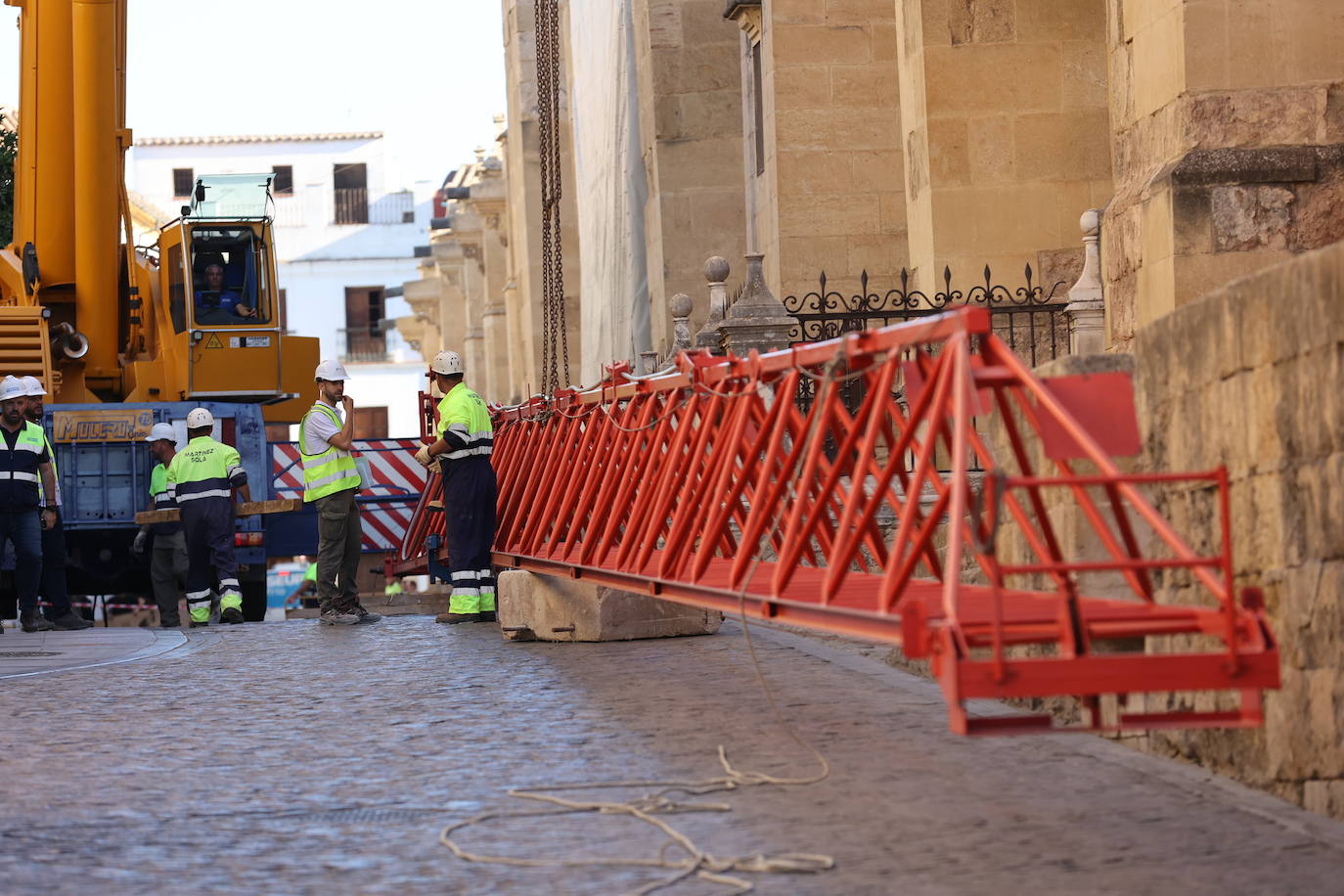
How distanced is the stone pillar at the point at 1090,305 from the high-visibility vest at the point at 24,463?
23.7 ft

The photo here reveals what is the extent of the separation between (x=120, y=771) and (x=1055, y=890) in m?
3.56

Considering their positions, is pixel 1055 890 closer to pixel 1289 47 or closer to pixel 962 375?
pixel 962 375

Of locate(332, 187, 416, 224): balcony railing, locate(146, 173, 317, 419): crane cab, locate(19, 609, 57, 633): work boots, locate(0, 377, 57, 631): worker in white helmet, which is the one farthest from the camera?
locate(332, 187, 416, 224): balcony railing

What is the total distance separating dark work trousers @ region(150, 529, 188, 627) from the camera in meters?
16.4

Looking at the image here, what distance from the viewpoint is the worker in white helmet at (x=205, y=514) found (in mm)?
15688

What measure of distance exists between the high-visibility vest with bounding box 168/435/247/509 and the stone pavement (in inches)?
211

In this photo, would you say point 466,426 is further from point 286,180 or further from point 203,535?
point 286,180

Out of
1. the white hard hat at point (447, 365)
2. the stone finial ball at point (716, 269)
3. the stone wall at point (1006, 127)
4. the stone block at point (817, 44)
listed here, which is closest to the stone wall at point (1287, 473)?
the white hard hat at point (447, 365)

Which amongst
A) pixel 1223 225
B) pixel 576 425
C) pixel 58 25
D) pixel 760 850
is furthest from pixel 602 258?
pixel 760 850

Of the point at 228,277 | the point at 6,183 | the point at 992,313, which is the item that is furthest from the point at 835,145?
the point at 6,183

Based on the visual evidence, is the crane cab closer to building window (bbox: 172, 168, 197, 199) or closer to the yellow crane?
the yellow crane

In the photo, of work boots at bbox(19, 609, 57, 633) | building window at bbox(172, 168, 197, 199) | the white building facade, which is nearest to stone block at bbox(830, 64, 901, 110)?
work boots at bbox(19, 609, 57, 633)

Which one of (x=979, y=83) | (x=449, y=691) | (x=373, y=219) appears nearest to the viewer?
(x=449, y=691)

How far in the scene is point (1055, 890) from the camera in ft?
16.3
